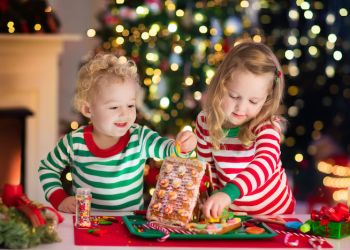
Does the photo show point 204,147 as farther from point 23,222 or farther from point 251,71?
point 23,222

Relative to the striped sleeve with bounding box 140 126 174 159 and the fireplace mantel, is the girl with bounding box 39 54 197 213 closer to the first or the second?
the striped sleeve with bounding box 140 126 174 159

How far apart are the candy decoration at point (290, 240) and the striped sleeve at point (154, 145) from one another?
1.64 ft

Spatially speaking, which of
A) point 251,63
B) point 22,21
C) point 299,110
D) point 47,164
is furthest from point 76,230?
point 299,110

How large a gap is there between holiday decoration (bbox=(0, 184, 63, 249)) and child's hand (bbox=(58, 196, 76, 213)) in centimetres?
29

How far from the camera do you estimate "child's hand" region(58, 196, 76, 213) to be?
222cm

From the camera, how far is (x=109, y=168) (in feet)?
7.65

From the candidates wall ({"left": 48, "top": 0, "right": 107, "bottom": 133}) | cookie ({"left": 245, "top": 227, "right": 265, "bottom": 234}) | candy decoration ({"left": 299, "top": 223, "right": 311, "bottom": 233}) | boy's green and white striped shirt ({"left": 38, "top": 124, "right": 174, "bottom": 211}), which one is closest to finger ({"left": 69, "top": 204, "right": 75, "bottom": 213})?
boy's green and white striped shirt ({"left": 38, "top": 124, "right": 174, "bottom": 211})

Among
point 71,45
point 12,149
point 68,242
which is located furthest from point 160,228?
point 71,45

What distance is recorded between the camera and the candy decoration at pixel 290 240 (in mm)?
1894

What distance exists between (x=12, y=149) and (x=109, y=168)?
2885 millimetres

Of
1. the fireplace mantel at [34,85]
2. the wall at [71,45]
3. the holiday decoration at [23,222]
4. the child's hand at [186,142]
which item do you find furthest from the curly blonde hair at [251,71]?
the wall at [71,45]

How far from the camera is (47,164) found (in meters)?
2.36

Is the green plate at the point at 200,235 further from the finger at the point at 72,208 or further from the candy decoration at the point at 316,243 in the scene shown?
the finger at the point at 72,208

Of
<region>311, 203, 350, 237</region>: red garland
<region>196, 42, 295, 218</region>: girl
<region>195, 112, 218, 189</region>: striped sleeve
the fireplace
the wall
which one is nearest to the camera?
<region>311, 203, 350, 237</region>: red garland
